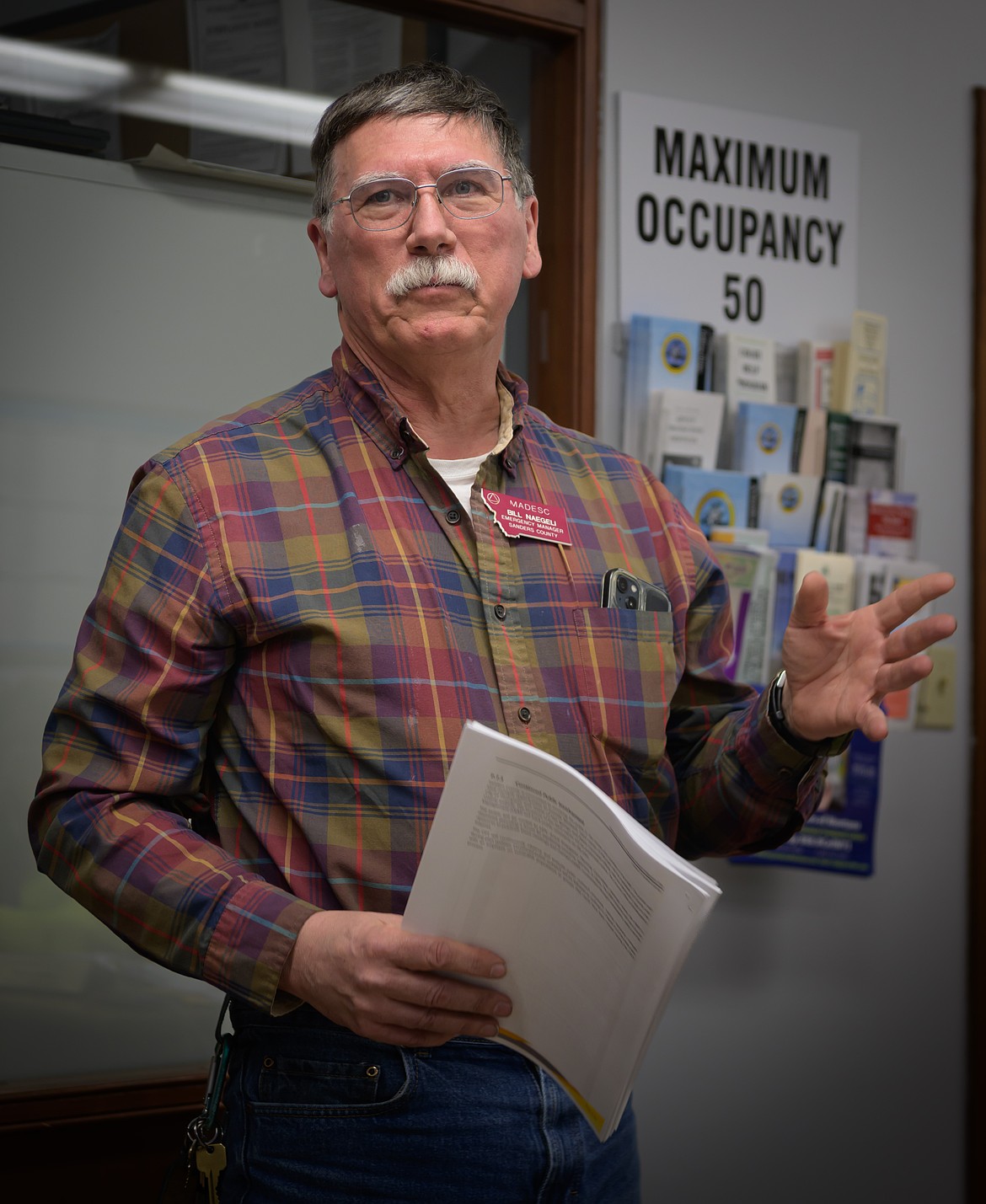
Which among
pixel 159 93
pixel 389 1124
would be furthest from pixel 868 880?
pixel 159 93

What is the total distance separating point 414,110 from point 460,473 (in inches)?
16.2

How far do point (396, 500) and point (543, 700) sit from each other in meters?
0.27

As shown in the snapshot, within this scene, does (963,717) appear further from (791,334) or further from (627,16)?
(627,16)

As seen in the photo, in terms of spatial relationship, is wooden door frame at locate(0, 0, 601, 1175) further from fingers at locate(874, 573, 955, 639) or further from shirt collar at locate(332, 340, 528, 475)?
fingers at locate(874, 573, 955, 639)

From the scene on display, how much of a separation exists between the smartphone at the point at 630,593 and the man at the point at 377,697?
0.01 metres

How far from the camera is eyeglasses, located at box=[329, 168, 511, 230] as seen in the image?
1348 millimetres

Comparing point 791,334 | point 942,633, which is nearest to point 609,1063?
point 942,633

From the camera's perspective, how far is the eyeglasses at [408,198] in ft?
4.42

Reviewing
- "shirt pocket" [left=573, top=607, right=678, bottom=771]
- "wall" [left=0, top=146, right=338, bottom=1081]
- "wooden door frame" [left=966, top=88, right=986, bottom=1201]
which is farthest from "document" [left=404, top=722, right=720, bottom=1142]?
"wooden door frame" [left=966, top=88, right=986, bottom=1201]

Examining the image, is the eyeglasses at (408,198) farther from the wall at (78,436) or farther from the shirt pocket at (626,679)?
the wall at (78,436)

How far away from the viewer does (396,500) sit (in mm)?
1300

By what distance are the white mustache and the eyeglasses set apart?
0.05 meters

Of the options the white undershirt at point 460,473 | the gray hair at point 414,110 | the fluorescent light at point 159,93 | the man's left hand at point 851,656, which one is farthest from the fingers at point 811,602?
the fluorescent light at point 159,93

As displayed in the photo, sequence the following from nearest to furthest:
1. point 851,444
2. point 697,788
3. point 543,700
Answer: point 543,700 < point 697,788 < point 851,444
